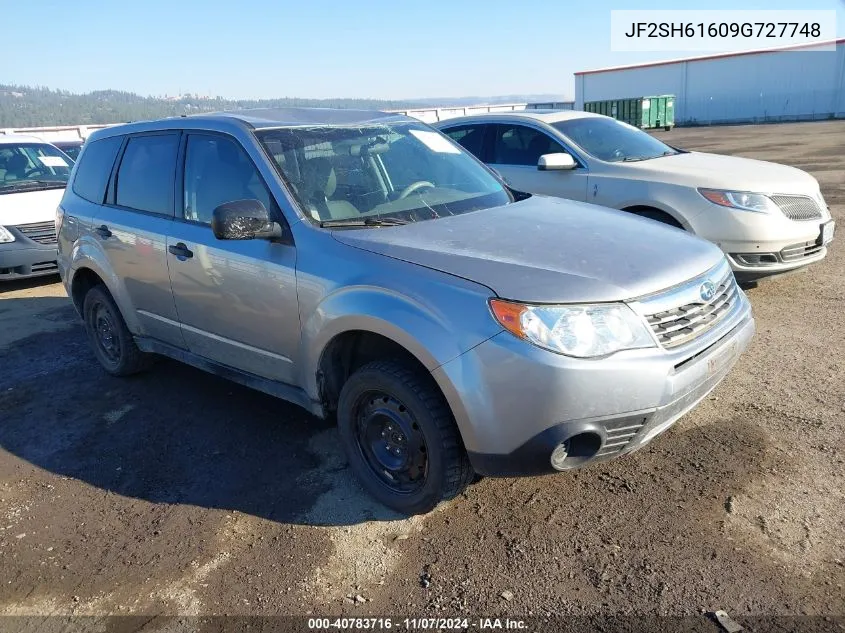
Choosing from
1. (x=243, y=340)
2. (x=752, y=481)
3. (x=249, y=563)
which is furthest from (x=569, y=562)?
(x=243, y=340)

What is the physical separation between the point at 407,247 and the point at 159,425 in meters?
2.33

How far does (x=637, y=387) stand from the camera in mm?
2619

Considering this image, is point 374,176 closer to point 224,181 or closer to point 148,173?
point 224,181

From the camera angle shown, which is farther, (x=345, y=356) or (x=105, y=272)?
(x=105, y=272)

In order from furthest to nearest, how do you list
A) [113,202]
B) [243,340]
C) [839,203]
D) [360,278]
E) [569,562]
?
1. [839,203]
2. [113,202]
3. [243,340]
4. [360,278]
5. [569,562]

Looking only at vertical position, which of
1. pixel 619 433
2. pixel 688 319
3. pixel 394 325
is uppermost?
pixel 394 325

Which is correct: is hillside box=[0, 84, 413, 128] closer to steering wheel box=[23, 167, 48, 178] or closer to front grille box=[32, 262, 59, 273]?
steering wheel box=[23, 167, 48, 178]

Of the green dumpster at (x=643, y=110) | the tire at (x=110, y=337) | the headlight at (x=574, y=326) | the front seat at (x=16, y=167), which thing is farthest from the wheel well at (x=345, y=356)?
the green dumpster at (x=643, y=110)

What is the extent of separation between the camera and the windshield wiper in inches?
133

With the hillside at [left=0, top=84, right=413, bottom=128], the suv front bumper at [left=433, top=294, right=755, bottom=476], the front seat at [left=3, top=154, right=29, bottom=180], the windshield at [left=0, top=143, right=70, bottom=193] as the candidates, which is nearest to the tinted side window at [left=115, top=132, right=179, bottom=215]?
the suv front bumper at [left=433, top=294, right=755, bottom=476]

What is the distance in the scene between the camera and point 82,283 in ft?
17.5

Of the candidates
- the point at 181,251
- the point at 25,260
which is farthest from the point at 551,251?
the point at 25,260

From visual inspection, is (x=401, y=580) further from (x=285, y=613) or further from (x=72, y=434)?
(x=72, y=434)

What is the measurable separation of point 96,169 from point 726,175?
5.20 metres
